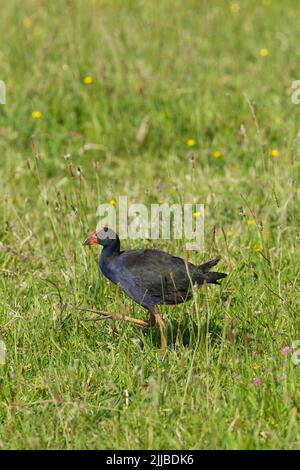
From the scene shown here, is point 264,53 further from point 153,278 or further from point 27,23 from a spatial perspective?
point 153,278

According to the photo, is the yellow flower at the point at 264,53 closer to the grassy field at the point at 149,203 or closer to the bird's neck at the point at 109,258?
the grassy field at the point at 149,203

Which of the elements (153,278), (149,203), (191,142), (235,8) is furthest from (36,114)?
(153,278)

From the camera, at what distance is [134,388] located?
3945 millimetres

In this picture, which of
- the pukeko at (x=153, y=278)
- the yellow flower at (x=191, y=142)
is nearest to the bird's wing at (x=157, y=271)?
the pukeko at (x=153, y=278)

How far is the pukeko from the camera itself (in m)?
4.37

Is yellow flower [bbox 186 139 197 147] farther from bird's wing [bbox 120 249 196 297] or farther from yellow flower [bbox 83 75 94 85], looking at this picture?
bird's wing [bbox 120 249 196 297]

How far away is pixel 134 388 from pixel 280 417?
0.69m

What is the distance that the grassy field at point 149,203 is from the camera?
12.2 feet

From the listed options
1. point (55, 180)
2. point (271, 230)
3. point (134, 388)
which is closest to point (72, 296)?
point (134, 388)

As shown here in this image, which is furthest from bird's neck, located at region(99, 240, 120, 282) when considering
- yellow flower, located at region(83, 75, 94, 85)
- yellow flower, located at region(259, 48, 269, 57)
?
yellow flower, located at region(259, 48, 269, 57)

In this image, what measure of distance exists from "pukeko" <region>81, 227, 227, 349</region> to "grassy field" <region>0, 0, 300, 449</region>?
144 mm
